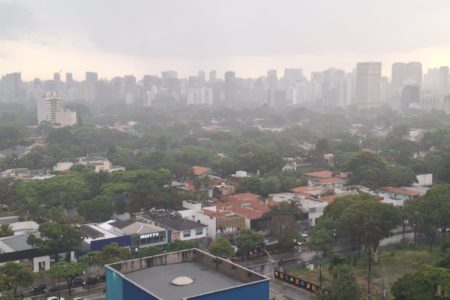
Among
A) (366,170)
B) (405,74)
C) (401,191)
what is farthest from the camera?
(405,74)

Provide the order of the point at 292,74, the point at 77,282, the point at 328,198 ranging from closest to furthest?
1. the point at 77,282
2. the point at 328,198
3. the point at 292,74

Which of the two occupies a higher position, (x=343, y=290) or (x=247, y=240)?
(x=343, y=290)

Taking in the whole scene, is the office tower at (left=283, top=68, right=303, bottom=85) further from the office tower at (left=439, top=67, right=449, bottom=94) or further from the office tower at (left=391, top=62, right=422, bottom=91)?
the office tower at (left=439, top=67, right=449, bottom=94)

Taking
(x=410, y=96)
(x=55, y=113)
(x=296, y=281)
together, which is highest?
(x=410, y=96)

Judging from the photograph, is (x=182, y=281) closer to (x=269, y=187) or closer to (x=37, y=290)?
(x=37, y=290)

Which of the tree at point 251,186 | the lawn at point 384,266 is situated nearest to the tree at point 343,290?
the lawn at point 384,266

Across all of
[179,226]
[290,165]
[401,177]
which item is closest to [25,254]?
[179,226]


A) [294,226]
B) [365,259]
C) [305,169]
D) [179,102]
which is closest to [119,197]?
[294,226]

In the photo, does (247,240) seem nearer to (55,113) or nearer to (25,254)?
(25,254)

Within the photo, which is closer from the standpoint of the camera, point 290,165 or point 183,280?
point 183,280
